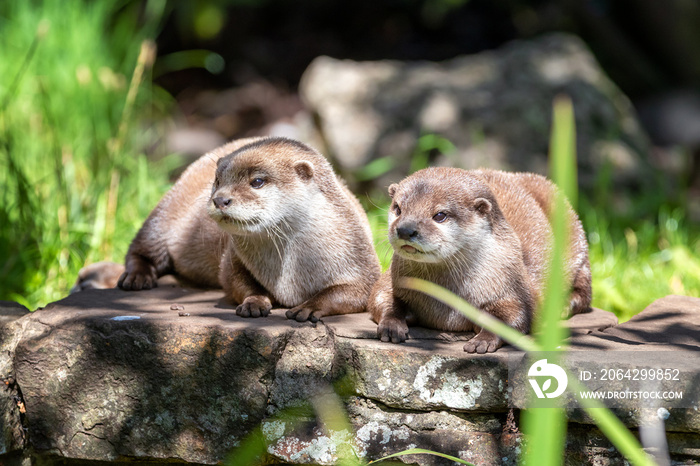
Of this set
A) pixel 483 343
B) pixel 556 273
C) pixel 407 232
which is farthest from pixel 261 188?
pixel 556 273

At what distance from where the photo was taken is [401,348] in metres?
2.68

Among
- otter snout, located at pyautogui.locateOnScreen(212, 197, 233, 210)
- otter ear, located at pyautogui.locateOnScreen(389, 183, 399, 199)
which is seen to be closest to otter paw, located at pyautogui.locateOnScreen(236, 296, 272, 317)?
otter snout, located at pyautogui.locateOnScreen(212, 197, 233, 210)

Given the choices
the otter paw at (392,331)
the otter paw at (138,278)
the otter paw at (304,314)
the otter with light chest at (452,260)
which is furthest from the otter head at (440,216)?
the otter paw at (138,278)

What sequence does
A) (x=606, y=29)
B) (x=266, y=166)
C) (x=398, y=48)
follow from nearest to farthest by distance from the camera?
(x=266, y=166)
(x=606, y=29)
(x=398, y=48)

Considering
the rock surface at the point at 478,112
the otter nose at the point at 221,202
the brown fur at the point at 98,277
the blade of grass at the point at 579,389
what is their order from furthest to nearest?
the rock surface at the point at 478,112 < the brown fur at the point at 98,277 < the otter nose at the point at 221,202 < the blade of grass at the point at 579,389

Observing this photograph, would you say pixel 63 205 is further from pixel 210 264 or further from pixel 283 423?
pixel 283 423

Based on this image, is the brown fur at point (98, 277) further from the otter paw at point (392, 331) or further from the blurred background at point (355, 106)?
the otter paw at point (392, 331)

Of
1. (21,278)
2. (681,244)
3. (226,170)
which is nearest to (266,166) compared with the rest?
(226,170)

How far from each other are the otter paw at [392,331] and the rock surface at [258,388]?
0.15 ft

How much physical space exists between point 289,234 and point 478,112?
3.95 meters

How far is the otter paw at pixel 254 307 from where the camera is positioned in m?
3.01

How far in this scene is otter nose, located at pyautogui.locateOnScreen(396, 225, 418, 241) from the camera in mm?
2699

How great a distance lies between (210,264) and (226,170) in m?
0.74

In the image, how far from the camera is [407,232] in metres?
2.70
